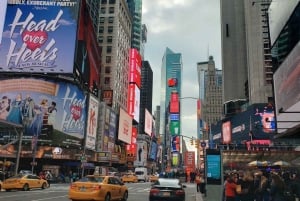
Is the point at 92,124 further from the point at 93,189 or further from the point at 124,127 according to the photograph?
the point at 93,189

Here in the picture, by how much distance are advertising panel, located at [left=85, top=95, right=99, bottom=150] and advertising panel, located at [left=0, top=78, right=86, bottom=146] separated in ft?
20.6

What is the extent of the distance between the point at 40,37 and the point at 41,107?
13.8 metres

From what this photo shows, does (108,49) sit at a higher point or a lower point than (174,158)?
higher

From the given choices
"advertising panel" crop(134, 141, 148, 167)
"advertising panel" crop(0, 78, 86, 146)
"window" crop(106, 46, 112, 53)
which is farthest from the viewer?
"advertising panel" crop(134, 141, 148, 167)

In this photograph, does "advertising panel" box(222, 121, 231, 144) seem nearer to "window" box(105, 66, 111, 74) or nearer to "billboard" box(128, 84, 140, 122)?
"billboard" box(128, 84, 140, 122)

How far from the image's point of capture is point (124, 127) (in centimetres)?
11038

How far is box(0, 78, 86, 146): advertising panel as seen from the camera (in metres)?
69.9

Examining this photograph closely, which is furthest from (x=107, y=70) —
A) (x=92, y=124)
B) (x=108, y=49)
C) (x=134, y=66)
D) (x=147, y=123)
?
(x=147, y=123)

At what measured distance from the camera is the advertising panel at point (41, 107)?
69.9 metres

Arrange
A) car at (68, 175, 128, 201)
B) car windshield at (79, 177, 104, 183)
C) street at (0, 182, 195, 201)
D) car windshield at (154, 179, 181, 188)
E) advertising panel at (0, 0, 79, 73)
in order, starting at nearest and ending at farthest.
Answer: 1. car at (68, 175, 128, 201)
2. car windshield at (79, 177, 104, 183)
3. car windshield at (154, 179, 181, 188)
4. street at (0, 182, 195, 201)
5. advertising panel at (0, 0, 79, 73)

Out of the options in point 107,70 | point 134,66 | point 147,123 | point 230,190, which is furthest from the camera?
point 147,123

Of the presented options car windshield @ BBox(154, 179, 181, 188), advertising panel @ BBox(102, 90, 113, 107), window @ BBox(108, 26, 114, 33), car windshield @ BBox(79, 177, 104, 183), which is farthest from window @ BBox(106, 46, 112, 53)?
car windshield @ BBox(79, 177, 104, 183)

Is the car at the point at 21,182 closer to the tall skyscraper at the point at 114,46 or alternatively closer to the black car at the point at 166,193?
the black car at the point at 166,193

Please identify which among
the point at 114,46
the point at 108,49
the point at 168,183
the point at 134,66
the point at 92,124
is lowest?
the point at 168,183
